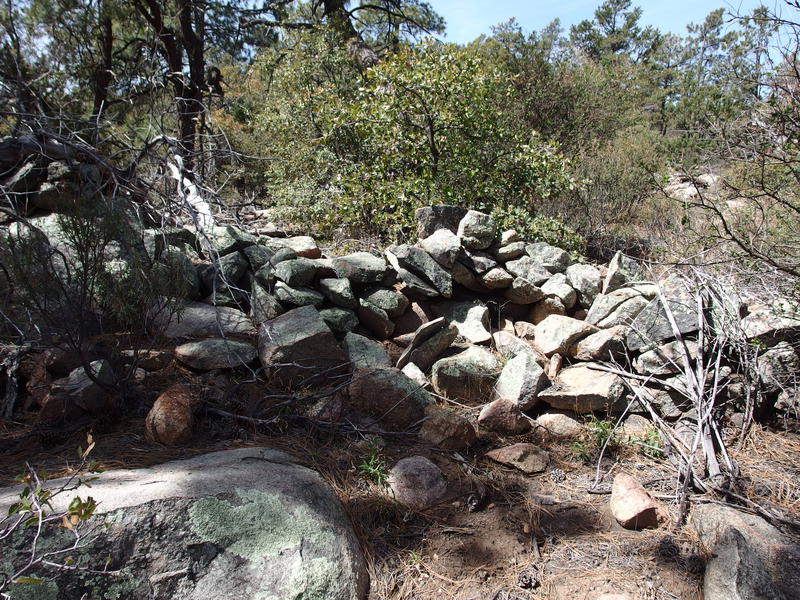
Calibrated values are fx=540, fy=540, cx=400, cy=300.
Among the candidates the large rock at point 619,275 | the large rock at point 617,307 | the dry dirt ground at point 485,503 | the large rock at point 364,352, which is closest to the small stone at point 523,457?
the dry dirt ground at point 485,503

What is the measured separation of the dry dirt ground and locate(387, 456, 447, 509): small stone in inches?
2.0

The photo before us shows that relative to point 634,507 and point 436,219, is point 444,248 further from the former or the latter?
point 634,507

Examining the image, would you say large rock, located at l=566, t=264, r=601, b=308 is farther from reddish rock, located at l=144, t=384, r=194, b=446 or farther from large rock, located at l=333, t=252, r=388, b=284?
reddish rock, located at l=144, t=384, r=194, b=446

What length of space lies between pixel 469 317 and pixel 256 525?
278cm

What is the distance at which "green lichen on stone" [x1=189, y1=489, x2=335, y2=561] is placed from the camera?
2.03 metres

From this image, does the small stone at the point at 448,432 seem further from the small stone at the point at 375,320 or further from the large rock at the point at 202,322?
the large rock at the point at 202,322

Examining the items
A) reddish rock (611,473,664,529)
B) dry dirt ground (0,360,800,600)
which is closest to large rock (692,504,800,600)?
dry dirt ground (0,360,800,600)

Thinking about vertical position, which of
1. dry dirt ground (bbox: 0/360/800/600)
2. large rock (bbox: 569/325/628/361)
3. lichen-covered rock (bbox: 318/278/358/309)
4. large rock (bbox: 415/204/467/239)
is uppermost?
large rock (bbox: 415/204/467/239)

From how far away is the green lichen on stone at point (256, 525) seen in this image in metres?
2.03

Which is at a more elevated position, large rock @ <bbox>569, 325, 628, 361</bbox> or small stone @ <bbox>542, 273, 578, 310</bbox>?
small stone @ <bbox>542, 273, 578, 310</bbox>

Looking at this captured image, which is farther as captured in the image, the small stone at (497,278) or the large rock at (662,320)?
the small stone at (497,278)

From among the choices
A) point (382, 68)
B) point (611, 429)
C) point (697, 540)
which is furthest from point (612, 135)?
point (697, 540)

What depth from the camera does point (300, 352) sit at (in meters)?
3.41

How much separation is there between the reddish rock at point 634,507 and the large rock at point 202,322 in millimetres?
2496
